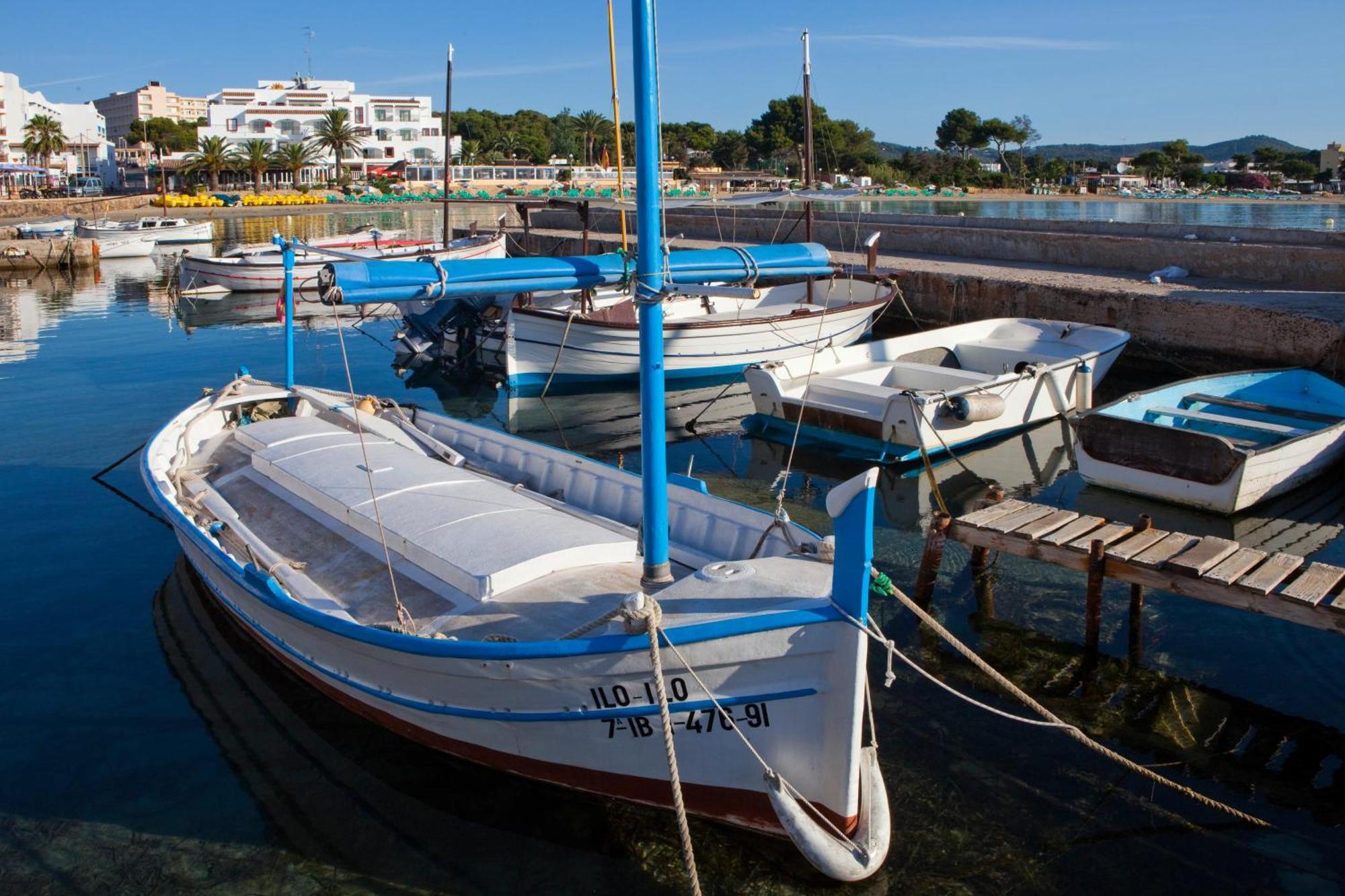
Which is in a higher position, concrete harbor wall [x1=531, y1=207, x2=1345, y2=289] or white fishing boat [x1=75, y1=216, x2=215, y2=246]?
white fishing boat [x1=75, y1=216, x2=215, y2=246]

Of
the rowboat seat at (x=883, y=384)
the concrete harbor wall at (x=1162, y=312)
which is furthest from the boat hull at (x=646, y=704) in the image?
the concrete harbor wall at (x=1162, y=312)

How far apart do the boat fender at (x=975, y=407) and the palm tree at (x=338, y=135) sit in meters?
94.8

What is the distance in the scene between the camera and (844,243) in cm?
3066

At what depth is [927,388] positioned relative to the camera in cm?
1400

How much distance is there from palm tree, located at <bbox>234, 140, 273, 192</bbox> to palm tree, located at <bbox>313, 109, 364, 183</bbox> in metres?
5.58

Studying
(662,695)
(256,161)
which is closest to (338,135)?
(256,161)

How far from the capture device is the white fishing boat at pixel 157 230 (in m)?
47.1

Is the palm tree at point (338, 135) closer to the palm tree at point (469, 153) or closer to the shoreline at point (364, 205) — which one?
the palm tree at point (469, 153)

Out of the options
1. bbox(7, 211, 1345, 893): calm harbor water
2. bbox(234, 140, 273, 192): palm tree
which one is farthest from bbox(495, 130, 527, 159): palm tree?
bbox(7, 211, 1345, 893): calm harbor water

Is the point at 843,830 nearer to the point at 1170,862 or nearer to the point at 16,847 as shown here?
the point at 1170,862

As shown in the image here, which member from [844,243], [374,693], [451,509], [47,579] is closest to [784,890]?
[374,693]

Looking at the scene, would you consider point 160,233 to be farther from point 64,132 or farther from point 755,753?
point 64,132

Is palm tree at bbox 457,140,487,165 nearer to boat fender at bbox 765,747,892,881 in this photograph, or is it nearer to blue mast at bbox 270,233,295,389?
blue mast at bbox 270,233,295,389

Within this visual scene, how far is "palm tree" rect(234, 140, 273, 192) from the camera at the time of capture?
91312 mm
